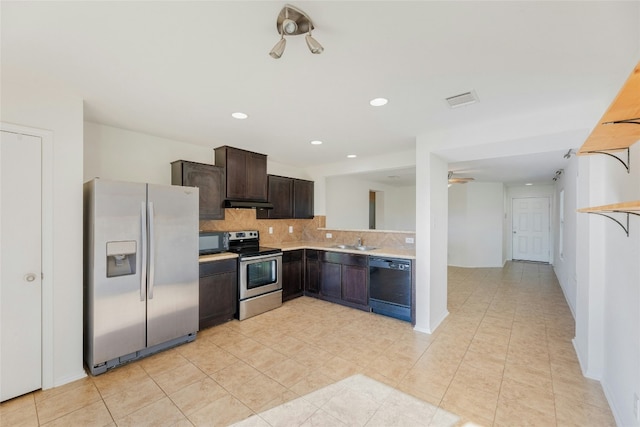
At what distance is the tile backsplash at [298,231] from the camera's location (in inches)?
167

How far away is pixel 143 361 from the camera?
2.64 m

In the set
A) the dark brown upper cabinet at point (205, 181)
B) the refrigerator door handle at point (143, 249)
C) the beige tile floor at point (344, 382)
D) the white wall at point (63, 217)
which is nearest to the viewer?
the beige tile floor at point (344, 382)

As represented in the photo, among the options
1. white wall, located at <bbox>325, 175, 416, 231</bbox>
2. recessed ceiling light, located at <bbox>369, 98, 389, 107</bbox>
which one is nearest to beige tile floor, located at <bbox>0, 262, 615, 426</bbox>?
recessed ceiling light, located at <bbox>369, 98, 389, 107</bbox>

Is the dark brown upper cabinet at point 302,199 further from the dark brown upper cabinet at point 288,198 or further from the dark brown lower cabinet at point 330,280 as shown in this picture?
the dark brown lower cabinet at point 330,280

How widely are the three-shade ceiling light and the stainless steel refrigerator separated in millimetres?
2120

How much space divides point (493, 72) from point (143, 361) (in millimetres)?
3993

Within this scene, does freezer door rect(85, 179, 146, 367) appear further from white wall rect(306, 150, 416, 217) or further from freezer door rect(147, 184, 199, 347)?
white wall rect(306, 150, 416, 217)

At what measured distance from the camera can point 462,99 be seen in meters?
2.33

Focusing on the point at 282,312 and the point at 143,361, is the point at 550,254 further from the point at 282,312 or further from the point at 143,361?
the point at 143,361

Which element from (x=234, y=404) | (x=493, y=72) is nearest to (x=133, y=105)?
Result: (x=234, y=404)

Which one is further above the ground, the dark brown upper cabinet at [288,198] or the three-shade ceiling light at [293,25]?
the three-shade ceiling light at [293,25]

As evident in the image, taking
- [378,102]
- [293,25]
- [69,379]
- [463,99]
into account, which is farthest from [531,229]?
[69,379]

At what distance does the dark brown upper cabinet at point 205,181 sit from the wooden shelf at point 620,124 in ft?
12.3

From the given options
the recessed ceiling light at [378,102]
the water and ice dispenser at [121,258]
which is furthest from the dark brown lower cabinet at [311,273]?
the recessed ceiling light at [378,102]
